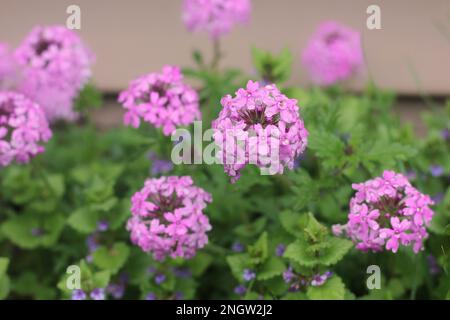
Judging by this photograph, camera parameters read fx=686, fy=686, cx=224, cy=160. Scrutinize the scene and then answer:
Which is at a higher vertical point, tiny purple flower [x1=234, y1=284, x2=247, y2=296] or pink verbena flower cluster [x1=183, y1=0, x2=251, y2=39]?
pink verbena flower cluster [x1=183, y1=0, x2=251, y2=39]

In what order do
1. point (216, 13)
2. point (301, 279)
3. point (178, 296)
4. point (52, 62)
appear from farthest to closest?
point (216, 13) → point (52, 62) → point (178, 296) → point (301, 279)

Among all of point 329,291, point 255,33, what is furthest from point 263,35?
point 329,291

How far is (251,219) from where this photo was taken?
2.96 meters

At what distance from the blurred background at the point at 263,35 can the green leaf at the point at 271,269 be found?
1699 millimetres

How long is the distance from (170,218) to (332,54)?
1.64 m

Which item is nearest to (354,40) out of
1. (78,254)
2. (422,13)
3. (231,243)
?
(422,13)

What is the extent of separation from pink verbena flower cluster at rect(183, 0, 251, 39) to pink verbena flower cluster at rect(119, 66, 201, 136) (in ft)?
2.47

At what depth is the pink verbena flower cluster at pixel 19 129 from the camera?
89.7 inches

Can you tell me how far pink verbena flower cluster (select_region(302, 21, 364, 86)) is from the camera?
3.37 m

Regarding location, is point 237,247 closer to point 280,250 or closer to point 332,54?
point 280,250

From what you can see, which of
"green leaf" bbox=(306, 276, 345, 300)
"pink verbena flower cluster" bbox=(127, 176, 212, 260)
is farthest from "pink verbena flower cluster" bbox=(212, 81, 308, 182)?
"green leaf" bbox=(306, 276, 345, 300)

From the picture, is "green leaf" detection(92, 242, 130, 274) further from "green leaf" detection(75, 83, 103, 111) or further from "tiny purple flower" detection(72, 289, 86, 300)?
"green leaf" detection(75, 83, 103, 111)

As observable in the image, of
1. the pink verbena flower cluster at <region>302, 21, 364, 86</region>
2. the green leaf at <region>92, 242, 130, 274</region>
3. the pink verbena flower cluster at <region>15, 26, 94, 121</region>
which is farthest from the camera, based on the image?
the pink verbena flower cluster at <region>302, 21, 364, 86</region>
